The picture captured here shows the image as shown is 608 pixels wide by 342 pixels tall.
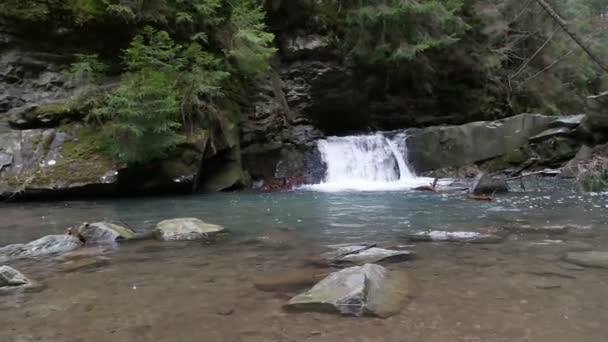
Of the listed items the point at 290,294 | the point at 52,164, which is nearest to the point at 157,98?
the point at 52,164

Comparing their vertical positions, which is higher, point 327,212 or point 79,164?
point 79,164

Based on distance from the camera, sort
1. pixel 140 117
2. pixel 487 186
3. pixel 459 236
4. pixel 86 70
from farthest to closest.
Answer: pixel 86 70 → pixel 140 117 → pixel 487 186 → pixel 459 236

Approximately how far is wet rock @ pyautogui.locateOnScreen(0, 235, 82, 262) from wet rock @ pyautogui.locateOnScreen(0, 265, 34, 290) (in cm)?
120

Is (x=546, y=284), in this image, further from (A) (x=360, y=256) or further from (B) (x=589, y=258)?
(A) (x=360, y=256)

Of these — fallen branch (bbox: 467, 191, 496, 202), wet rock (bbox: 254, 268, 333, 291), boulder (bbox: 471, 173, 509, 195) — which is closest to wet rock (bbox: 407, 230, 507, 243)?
wet rock (bbox: 254, 268, 333, 291)

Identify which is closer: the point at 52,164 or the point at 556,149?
the point at 52,164

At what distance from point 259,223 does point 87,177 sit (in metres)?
5.20

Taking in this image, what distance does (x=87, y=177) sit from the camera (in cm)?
1109

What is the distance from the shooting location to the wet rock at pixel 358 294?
11.9ft

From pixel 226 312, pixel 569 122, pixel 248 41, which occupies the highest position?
pixel 248 41

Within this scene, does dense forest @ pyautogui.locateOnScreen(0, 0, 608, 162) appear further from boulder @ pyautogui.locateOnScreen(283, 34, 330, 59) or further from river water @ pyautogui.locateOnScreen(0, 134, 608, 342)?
river water @ pyautogui.locateOnScreen(0, 134, 608, 342)

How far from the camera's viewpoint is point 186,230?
260 inches

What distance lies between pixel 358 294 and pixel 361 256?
1.37 meters

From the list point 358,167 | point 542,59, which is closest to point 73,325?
point 358,167
